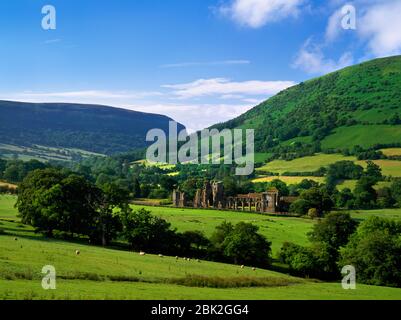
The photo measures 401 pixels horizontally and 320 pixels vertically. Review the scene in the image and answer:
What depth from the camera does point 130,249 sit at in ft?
247

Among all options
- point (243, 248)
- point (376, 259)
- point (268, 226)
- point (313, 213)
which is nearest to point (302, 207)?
point (313, 213)

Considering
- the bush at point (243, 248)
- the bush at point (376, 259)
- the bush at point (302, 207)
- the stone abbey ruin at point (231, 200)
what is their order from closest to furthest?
the bush at point (376, 259) → the bush at point (243, 248) → the bush at point (302, 207) → the stone abbey ruin at point (231, 200)

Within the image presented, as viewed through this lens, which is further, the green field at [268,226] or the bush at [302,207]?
the bush at [302,207]

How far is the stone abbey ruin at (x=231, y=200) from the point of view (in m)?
150

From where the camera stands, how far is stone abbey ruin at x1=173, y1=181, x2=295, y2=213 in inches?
5886

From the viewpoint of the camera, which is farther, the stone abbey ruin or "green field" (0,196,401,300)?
the stone abbey ruin

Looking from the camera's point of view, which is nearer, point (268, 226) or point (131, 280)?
point (131, 280)

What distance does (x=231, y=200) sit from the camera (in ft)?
533

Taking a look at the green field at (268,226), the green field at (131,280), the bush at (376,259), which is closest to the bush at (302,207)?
the green field at (268,226)
